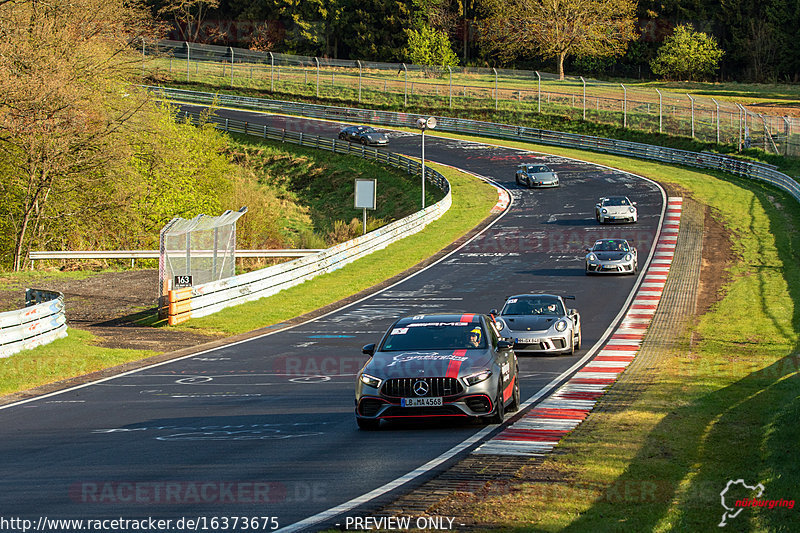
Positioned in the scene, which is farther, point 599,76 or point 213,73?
point 599,76

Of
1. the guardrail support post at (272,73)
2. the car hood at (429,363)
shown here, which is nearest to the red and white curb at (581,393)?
the car hood at (429,363)

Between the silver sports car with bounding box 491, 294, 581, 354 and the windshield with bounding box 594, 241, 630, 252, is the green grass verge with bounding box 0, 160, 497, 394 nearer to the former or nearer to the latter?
the windshield with bounding box 594, 241, 630, 252

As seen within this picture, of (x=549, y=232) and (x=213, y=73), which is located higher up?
(x=213, y=73)

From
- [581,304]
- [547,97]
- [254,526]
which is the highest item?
[547,97]

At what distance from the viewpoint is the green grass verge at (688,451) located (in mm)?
7938

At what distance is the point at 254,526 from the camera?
315 inches

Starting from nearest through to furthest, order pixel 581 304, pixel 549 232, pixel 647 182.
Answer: pixel 581 304
pixel 549 232
pixel 647 182

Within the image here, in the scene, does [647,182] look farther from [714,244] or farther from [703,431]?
[703,431]

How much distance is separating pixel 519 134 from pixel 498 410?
70.4 metres

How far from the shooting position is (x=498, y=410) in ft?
40.8

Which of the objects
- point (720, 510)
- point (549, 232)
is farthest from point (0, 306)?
point (549, 232)

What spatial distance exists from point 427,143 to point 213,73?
32.8 metres

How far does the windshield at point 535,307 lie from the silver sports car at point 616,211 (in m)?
25.5

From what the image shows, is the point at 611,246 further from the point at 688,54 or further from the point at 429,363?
the point at 688,54
